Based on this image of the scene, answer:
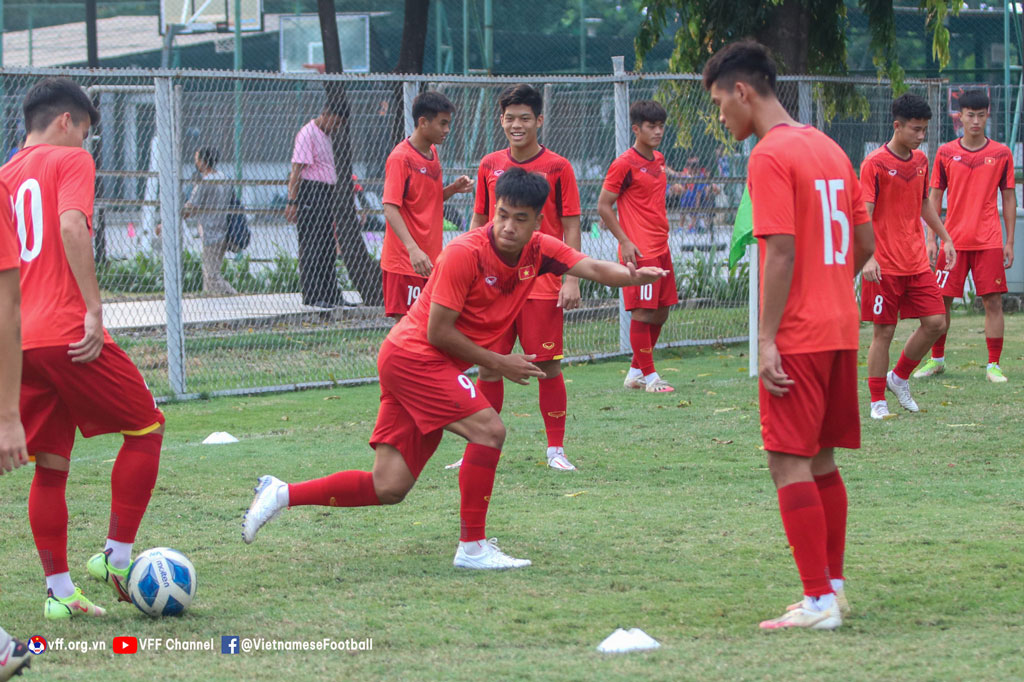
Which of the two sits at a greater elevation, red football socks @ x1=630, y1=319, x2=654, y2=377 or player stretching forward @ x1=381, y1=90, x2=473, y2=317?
player stretching forward @ x1=381, y1=90, x2=473, y2=317

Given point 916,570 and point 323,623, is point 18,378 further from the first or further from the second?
point 916,570

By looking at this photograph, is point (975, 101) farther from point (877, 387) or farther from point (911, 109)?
point (877, 387)

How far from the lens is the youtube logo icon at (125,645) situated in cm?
412

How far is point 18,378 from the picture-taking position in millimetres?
3572

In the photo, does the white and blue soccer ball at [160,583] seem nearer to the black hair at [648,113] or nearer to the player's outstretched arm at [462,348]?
the player's outstretched arm at [462,348]

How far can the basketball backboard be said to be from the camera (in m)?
25.2

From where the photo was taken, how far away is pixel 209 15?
1048 inches

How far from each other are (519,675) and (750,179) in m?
1.81

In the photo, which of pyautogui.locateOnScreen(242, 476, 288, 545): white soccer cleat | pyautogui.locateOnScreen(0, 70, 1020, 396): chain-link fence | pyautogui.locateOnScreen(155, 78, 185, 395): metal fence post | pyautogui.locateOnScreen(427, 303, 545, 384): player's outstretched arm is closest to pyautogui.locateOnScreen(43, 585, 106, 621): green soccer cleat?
pyautogui.locateOnScreen(242, 476, 288, 545): white soccer cleat

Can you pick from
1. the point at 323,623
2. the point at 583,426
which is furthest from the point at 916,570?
the point at 583,426

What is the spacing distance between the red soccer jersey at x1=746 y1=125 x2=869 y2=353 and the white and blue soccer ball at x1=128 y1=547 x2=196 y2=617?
2277 millimetres

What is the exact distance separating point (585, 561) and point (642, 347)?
16.9 feet

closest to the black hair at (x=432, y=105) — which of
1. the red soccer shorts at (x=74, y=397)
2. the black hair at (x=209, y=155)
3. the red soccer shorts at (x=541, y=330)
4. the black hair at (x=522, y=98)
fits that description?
the black hair at (x=522, y=98)

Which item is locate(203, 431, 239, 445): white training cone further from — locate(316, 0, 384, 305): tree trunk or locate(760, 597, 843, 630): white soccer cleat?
locate(760, 597, 843, 630): white soccer cleat
